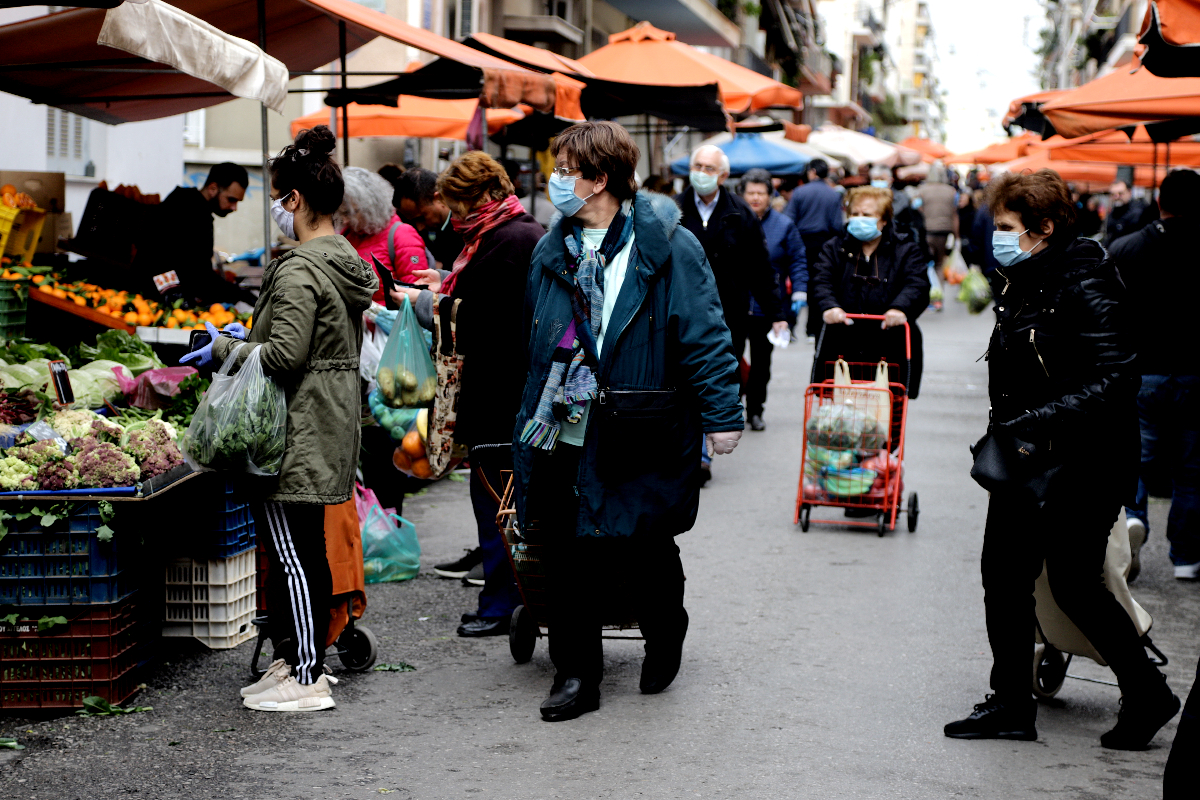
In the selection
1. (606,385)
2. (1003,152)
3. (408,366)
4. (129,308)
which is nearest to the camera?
(606,385)

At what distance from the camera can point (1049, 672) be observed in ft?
16.8

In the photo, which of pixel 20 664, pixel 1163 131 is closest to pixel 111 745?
pixel 20 664

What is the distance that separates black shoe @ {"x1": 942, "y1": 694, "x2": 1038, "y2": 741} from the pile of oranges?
4609 mm

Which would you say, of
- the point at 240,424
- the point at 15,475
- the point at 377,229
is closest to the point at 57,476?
the point at 15,475

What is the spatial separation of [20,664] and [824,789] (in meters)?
2.75

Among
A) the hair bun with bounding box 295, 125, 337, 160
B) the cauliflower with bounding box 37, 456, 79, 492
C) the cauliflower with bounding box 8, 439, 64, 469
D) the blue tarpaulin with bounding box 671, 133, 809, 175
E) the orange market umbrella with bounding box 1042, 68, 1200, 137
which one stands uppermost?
the blue tarpaulin with bounding box 671, 133, 809, 175

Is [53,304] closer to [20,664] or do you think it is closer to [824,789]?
[20,664]

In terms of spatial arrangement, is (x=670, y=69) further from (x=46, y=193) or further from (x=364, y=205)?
(x=364, y=205)

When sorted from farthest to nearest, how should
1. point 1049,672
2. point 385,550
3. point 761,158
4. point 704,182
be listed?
point 761,158 < point 704,182 < point 385,550 < point 1049,672

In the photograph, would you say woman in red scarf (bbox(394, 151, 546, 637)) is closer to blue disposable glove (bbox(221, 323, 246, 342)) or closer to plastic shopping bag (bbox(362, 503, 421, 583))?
blue disposable glove (bbox(221, 323, 246, 342))

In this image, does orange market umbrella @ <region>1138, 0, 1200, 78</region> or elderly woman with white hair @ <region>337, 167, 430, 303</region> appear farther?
elderly woman with white hair @ <region>337, 167, 430, 303</region>

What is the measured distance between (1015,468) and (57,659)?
3.33 m

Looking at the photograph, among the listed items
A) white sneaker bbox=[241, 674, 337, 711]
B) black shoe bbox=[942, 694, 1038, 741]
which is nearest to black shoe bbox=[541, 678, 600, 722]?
white sneaker bbox=[241, 674, 337, 711]

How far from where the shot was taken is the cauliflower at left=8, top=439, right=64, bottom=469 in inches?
188
